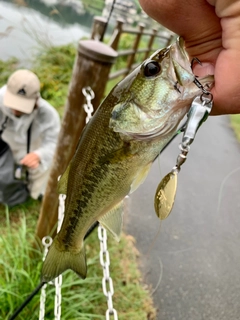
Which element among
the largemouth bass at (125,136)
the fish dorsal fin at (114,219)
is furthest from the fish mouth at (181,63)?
the fish dorsal fin at (114,219)

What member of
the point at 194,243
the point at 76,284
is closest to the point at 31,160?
the point at 76,284

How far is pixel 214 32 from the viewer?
3.50 feet

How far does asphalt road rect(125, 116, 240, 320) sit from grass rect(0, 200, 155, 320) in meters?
0.16

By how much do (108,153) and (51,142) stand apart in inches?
104

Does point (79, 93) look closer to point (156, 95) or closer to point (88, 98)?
point (88, 98)

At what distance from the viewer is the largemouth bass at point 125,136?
1.12 metres

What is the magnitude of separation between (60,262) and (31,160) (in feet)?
7.17

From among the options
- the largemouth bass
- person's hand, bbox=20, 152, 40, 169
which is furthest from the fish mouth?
person's hand, bbox=20, 152, 40, 169

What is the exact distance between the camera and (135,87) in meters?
1.21

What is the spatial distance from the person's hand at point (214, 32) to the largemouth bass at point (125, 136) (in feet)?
0.19

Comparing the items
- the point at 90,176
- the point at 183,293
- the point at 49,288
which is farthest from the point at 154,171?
the point at 90,176

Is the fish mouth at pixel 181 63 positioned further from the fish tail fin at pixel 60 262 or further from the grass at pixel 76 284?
the grass at pixel 76 284

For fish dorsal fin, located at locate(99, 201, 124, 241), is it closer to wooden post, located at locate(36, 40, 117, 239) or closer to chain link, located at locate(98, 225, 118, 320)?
chain link, located at locate(98, 225, 118, 320)

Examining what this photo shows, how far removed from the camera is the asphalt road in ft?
9.71
